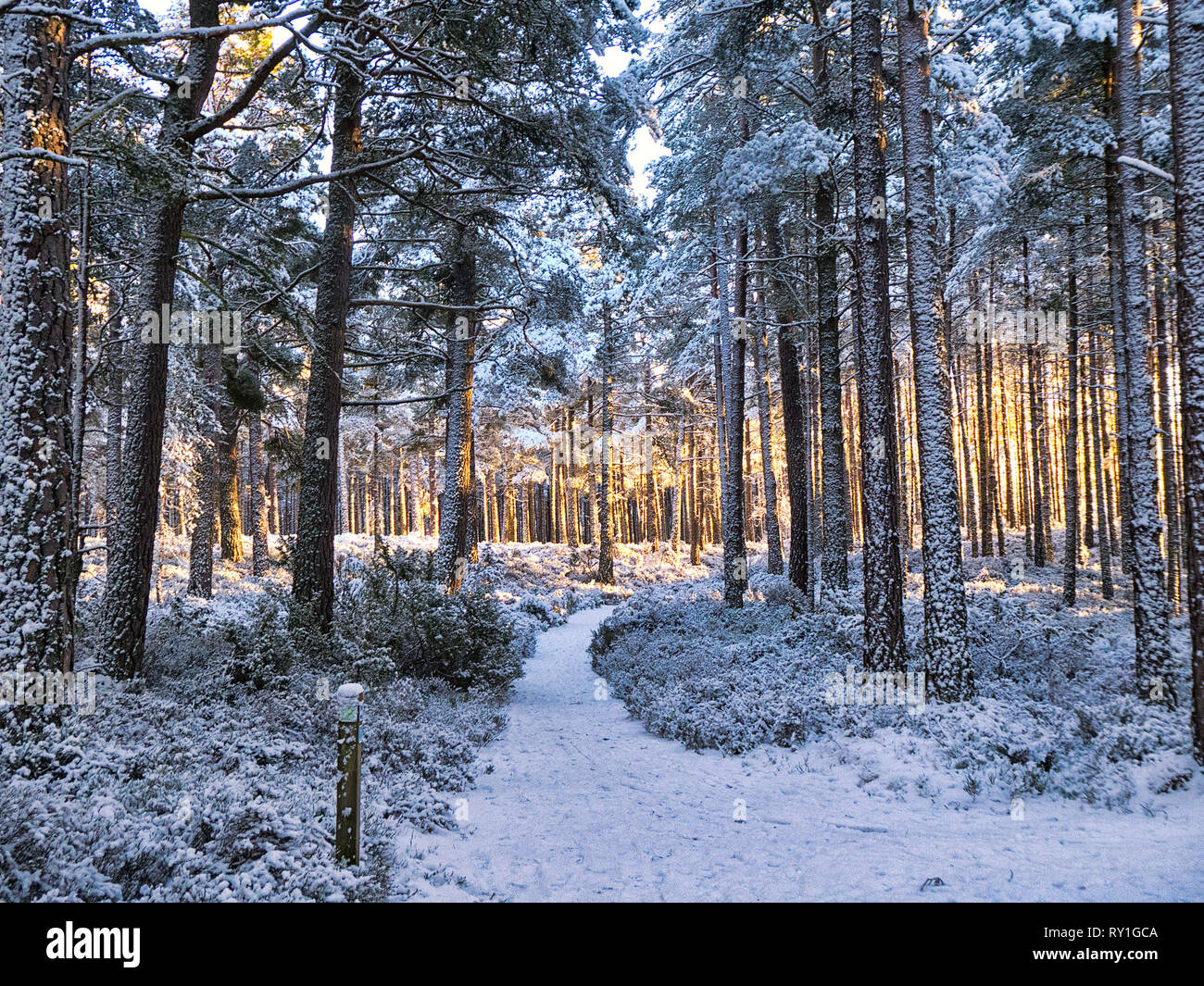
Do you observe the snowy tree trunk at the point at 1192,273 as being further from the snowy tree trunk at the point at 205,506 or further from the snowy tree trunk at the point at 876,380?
the snowy tree trunk at the point at 205,506

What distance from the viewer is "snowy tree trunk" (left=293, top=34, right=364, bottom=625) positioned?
9.86m

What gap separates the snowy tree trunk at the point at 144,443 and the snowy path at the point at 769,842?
426cm

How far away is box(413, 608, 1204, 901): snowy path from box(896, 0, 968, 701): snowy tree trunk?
7.50 feet

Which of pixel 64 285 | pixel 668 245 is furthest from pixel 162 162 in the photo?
pixel 668 245

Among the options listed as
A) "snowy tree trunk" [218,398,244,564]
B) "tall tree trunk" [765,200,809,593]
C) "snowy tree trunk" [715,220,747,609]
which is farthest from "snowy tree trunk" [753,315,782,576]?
"snowy tree trunk" [218,398,244,564]

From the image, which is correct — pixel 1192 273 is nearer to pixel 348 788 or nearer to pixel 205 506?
pixel 348 788

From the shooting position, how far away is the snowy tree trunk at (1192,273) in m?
5.37

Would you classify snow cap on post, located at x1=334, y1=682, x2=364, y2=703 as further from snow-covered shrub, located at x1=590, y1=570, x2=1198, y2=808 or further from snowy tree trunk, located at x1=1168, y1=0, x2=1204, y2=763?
snowy tree trunk, located at x1=1168, y1=0, x2=1204, y2=763

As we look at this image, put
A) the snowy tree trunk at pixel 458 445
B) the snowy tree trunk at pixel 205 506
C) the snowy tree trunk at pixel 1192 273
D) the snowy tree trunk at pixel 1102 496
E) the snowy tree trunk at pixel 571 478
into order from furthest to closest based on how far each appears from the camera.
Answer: the snowy tree trunk at pixel 571 478, the snowy tree trunk at pixel 1102 496, the snowy tree trunk at pixel 458 445, the snowy tree trunk at pixel 205 506, the snowy tree trunk at pixel 1192 273

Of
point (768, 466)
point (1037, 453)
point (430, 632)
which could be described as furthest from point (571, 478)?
point (430, 632)

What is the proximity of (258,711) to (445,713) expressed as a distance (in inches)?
95.5

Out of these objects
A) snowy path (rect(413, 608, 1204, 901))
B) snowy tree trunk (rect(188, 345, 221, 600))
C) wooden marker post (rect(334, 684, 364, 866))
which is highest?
snowy tree trunk (rect(188, 345, 221, 600))

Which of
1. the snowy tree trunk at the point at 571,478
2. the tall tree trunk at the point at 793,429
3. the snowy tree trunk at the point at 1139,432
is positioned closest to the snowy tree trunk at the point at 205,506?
the tall tree trunk at the point at 793,429

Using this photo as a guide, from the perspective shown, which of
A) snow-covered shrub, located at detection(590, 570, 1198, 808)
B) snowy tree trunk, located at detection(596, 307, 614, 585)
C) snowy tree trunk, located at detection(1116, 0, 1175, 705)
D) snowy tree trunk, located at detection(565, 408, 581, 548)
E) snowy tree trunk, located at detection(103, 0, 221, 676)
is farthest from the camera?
snowy tree trunk, located at detection(565, 408, 581, 548)
